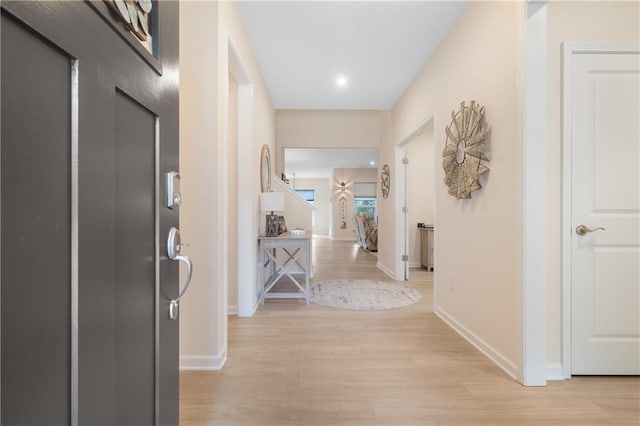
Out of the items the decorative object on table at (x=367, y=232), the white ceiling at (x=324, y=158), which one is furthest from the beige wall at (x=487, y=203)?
the decorative object on table at (x=367, y=232)

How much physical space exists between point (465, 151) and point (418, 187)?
10.8ft

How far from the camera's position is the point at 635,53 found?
6.77ft

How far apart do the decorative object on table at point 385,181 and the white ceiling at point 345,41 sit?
127 cm

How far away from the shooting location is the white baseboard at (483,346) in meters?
2.10

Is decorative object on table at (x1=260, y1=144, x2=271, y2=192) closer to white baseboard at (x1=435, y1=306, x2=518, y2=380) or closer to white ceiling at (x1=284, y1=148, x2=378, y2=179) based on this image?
white baseboard at (x1=435, y1=306, x2=518, y2=380)

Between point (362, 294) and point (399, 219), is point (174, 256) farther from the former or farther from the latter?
point (399, 219)

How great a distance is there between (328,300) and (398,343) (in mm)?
1321

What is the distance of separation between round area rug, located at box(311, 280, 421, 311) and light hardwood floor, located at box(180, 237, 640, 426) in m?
0.77

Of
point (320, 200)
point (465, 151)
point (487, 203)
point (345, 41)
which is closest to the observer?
point (487, 203)

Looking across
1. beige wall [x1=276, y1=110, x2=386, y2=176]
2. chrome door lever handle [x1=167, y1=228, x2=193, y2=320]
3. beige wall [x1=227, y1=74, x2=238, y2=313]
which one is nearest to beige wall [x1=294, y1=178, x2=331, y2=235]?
beige wall [x1=276, y1=110, x2=386, y2=176]

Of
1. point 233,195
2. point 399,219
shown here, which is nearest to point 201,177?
point 233,195

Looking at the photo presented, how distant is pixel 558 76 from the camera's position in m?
2.04

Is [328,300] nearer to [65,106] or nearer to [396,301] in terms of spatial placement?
[396,301]

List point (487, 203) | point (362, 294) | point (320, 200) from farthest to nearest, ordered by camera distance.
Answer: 1. point (320, 200)
2. point (362, 294)
3. point (487, 203)
